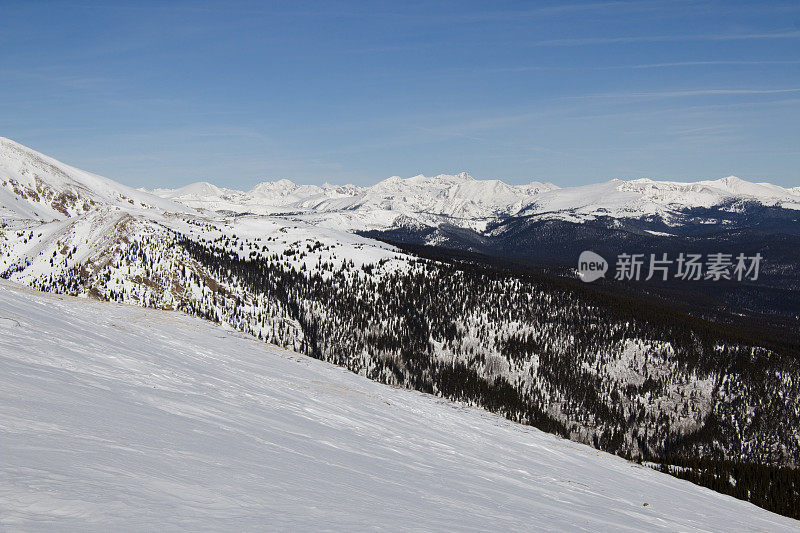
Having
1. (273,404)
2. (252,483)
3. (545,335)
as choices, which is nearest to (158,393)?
(273,404)

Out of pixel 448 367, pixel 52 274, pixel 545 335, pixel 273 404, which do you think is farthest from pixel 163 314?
pixel 545 335

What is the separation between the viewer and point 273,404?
30.0 metres

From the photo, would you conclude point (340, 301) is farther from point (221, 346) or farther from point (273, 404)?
point (273, 404)

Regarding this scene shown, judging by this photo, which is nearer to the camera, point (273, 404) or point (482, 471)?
point (482, 471)

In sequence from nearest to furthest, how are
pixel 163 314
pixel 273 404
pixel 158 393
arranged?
pixel 158 393 → pixel 273 404 → pixel 163 314

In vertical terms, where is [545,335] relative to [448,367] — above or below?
above

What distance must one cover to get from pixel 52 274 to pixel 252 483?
17516cm

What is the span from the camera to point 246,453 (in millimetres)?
17156

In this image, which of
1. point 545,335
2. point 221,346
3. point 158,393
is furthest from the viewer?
point 545,335

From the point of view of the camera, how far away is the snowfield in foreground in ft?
34.8

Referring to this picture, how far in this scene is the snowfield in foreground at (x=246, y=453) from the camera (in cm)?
1061

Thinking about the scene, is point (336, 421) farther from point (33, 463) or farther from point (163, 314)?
point (163, 314)

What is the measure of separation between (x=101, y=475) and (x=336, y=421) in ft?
67.2

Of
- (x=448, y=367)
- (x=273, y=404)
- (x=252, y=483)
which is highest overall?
(x=252, y=483)
